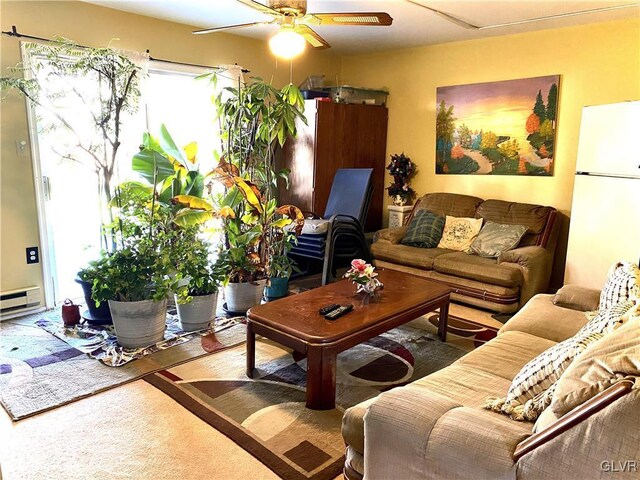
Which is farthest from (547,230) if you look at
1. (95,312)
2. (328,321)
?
(95,312)

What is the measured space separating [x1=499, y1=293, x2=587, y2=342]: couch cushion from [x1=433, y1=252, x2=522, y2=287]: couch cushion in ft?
3.27

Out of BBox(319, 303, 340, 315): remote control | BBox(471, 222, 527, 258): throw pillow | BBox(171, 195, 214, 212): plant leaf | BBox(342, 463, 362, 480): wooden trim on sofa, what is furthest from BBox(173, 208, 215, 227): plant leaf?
BBox(471, 222, 527, 258): throw pillow

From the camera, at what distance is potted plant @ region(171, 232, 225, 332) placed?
326 cm

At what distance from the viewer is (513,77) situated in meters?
4.63

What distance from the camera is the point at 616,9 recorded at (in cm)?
368

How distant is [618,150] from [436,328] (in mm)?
1949

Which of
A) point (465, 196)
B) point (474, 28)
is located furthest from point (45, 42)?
point (465, 196)

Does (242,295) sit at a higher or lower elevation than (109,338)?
higher

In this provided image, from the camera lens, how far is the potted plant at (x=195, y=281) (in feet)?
10.7

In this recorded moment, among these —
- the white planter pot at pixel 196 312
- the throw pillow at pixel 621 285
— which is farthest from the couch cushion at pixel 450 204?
the white planter pot at pixel 196 312

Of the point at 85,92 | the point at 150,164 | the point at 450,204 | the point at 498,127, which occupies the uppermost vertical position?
the point at 85,92

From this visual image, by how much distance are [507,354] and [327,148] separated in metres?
3.46

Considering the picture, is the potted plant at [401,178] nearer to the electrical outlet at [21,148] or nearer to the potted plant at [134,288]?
the potted plant at [134,288]

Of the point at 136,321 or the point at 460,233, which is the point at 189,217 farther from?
the point at 460,233
